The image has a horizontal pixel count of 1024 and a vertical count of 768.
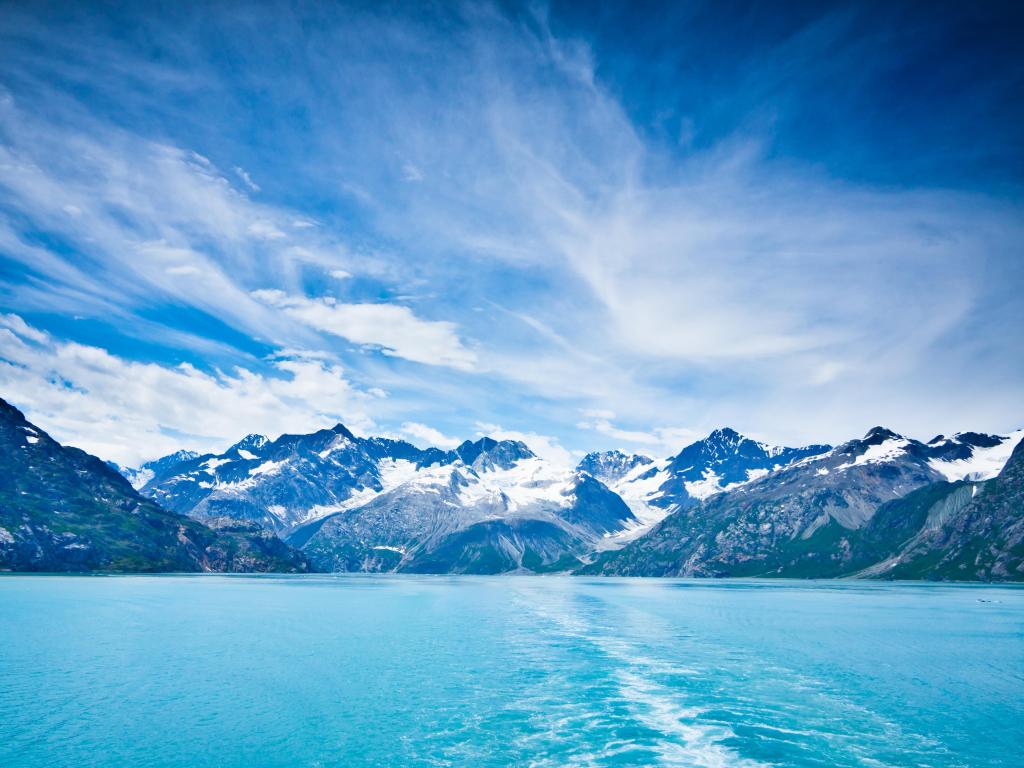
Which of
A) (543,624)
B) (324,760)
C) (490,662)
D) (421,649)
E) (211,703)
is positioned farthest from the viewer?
(543,624)

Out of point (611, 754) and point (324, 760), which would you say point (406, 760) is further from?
point (611, 754)

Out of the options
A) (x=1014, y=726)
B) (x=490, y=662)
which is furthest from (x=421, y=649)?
(x=1014, y=726)

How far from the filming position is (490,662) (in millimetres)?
89938

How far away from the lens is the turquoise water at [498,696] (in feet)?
165

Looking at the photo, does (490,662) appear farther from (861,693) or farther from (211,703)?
(861,693)

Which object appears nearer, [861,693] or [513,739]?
[513,739]

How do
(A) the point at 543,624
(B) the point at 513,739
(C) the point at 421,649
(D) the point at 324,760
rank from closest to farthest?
(D) the point at 324,760 → (B) the point at 513,739 → (C) the point at 421,649 → (A) the point at 543,624

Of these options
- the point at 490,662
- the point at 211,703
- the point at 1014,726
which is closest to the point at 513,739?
the point at 211,703

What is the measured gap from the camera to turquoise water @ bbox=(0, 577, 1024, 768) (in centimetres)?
5031

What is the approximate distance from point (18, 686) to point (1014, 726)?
321ft

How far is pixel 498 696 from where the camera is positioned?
68.1 metres

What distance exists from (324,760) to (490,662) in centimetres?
4433

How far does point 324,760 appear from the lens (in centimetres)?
4828

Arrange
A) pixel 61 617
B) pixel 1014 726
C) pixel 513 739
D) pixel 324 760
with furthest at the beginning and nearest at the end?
pixel 61 617 < pixel 1014 726 < pixel 513 739 < pixel 324 760
